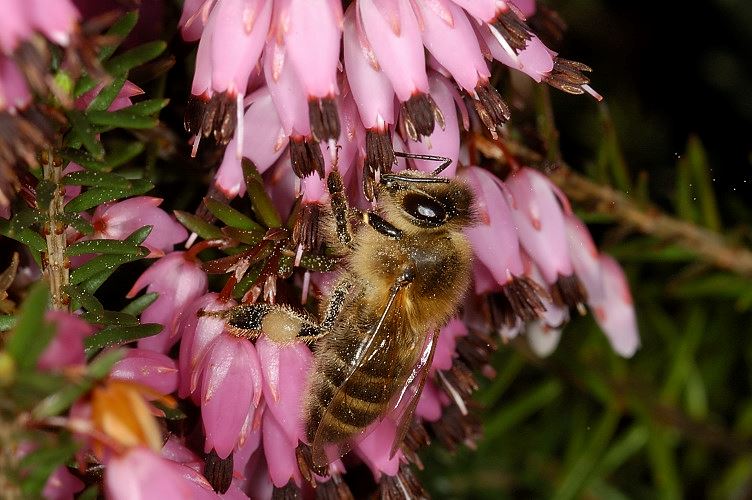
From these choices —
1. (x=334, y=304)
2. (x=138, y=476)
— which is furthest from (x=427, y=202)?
(x=138, y=476)

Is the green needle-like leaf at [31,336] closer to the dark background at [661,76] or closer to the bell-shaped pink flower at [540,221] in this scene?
the bell-shaped pink flower at [540,221]

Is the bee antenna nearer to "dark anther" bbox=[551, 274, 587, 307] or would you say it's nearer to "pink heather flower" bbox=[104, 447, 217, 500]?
"dark anther" bbox=[551, 274, 587, 307]

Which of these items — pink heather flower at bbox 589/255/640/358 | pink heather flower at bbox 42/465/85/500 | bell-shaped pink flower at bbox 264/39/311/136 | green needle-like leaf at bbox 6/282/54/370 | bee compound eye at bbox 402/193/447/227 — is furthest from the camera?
pink heather flower at bbox 589/255/640/358

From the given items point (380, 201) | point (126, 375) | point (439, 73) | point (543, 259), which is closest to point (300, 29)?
point (439, 73)

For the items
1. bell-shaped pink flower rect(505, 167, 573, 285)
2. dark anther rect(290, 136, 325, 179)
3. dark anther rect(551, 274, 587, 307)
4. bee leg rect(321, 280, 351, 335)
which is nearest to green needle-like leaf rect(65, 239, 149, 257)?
dark anther rect(290, 136, 325, 179)

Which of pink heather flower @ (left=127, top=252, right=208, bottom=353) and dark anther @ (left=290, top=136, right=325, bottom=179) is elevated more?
dark anther @ (left=290, top=136, right=325, bottom=179)
